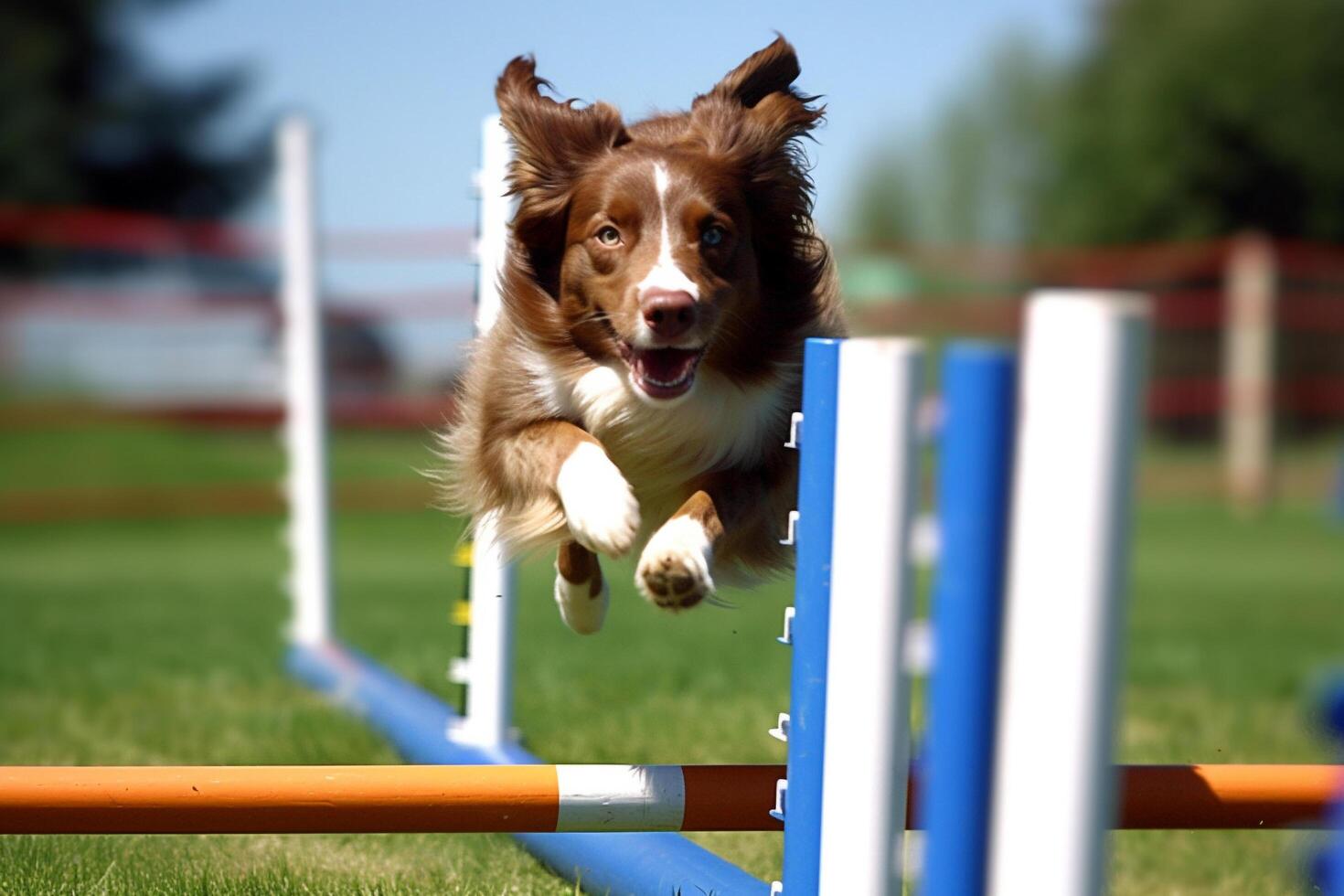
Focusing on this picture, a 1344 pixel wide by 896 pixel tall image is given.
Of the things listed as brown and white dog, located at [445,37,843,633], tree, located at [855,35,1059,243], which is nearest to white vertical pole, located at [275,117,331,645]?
brown and white dog, located at [445,37,843,633]

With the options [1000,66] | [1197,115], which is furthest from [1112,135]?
[1000,66]

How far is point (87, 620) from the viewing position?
300 inches

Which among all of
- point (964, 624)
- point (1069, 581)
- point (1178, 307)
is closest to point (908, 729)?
point (964, 624)

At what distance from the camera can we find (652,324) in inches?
113

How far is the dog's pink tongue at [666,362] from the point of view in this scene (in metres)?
3.00

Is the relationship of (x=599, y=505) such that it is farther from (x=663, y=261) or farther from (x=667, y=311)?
(x=663, y=261)

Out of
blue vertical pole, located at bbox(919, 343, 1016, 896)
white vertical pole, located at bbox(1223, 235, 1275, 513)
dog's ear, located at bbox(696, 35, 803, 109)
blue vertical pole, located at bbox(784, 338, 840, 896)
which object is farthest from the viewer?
white vertical pole, located at bbox(1223, 235, 1275, 513)

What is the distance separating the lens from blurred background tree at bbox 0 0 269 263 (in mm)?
25047

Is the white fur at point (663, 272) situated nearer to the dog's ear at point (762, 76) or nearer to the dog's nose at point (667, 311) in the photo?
the dog's nose at point (667, 311)

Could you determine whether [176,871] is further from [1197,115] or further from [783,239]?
[1197,115]

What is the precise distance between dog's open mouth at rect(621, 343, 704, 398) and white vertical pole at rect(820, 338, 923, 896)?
872 mm

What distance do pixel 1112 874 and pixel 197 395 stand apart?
595 inches

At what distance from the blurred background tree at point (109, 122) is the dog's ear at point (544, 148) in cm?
2369

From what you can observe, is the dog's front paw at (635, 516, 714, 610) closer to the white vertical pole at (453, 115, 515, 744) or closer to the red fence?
the white vertical pole at (453, 115, 515, 744)
